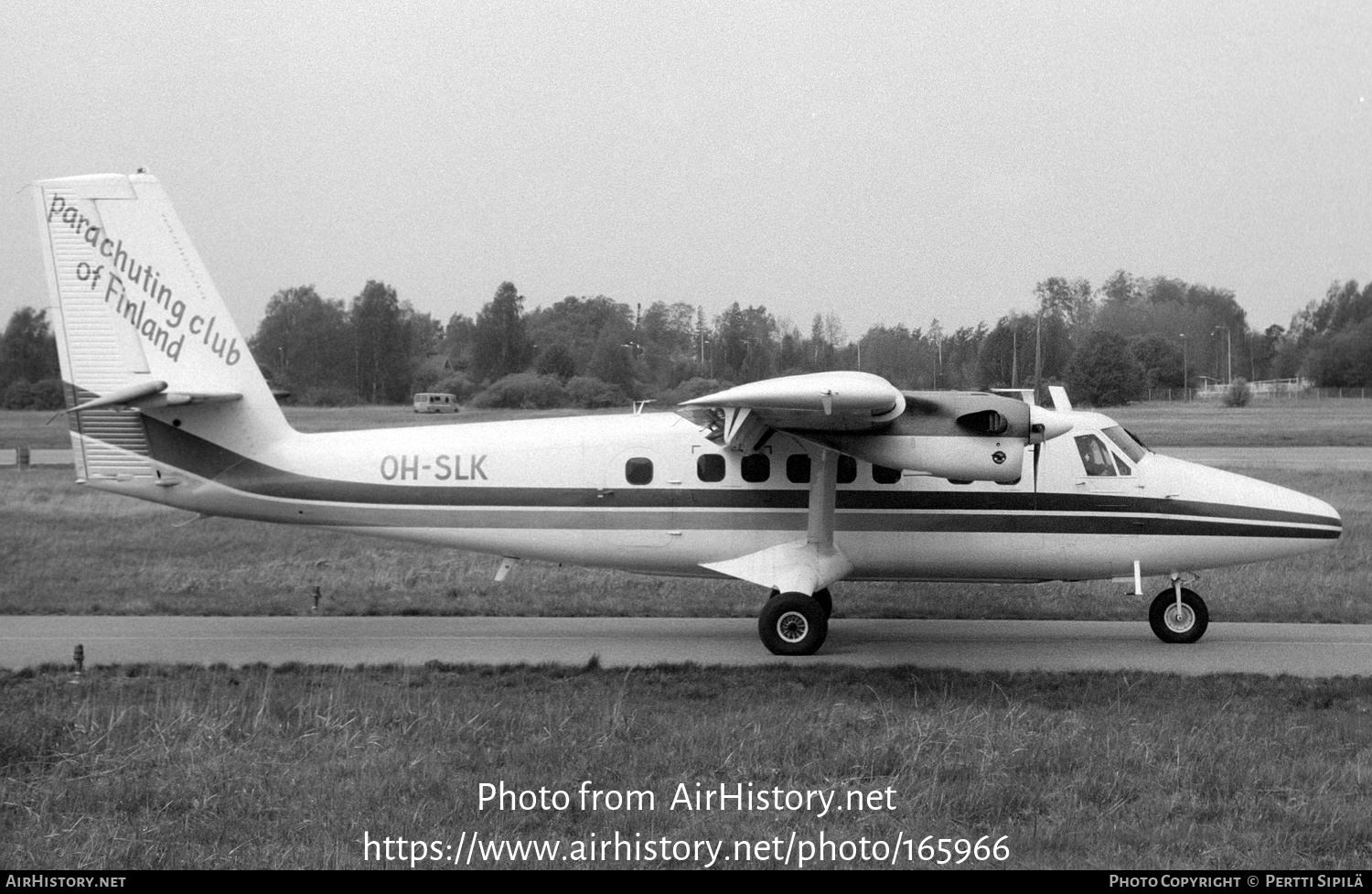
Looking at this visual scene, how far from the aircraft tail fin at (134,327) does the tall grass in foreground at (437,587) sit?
3093mm

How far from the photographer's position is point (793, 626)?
12820 mm

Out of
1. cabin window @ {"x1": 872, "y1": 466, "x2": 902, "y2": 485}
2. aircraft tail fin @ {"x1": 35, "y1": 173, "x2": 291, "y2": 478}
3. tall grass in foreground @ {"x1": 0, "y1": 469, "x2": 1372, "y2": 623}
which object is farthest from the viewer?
tall grass in foreground @ {"x1": 0, "y1": 469, "x2": 1372, "y2": 623}

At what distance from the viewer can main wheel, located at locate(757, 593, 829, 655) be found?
41.9ft

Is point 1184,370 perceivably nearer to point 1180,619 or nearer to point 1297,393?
point 1180,619

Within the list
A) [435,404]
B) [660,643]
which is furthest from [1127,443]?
[435,404]

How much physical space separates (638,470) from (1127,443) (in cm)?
550

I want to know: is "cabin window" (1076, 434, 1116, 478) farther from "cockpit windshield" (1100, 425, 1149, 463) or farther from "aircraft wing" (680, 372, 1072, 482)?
"aircraft wing" (680, 372, 1072, 482)

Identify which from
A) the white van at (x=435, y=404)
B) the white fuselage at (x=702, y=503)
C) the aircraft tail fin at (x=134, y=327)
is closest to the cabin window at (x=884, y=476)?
the white fuselage at (x=702, y=503)

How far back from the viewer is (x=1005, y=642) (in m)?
13.8

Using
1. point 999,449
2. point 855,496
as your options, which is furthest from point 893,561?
point 999,449

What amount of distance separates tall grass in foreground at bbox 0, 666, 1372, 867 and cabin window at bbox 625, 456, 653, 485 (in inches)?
103

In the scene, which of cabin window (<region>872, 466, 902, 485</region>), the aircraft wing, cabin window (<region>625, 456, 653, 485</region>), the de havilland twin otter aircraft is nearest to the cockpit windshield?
the de havilland twin otter aircraft

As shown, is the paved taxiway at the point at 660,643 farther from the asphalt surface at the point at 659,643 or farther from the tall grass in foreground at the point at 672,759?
the tall grass in foreground at the point at 672,759

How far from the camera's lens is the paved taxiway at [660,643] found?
1254 cm
